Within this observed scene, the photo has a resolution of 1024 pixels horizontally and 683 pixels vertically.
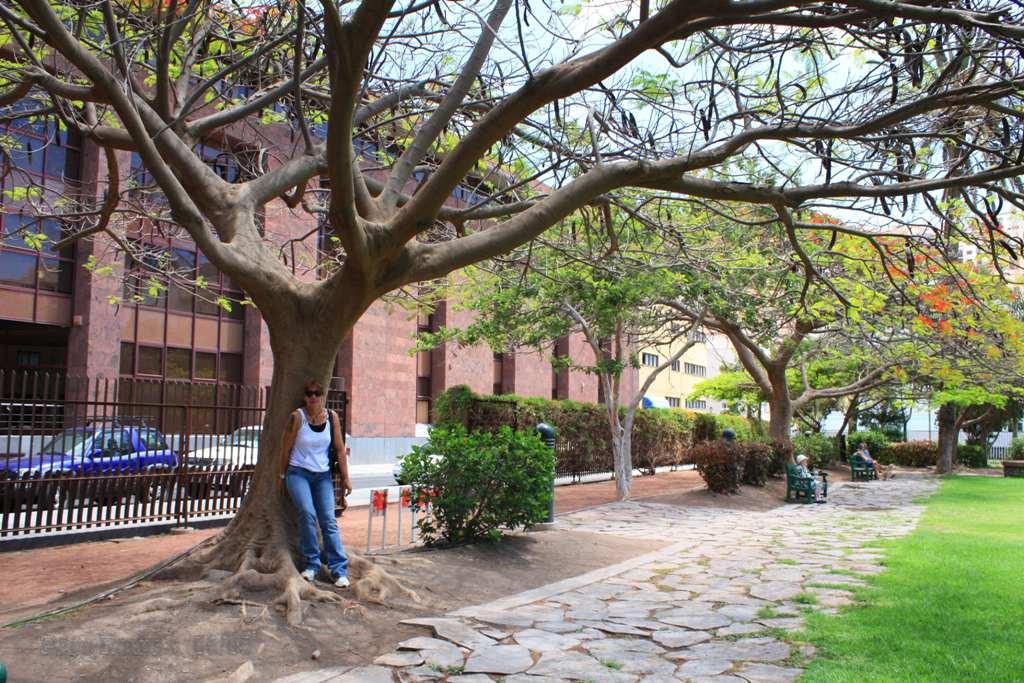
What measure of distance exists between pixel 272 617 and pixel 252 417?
853 cm

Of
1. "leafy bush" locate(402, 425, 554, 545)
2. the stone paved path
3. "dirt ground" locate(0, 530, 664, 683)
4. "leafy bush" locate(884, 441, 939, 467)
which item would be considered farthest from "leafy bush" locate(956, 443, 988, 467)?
"dirt ground" locate(0, 530, 664, 683)

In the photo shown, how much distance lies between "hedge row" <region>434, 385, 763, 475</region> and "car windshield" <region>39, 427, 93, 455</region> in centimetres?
778

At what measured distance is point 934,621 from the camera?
647 cm

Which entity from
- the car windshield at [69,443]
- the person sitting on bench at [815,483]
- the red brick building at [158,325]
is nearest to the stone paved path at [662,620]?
the person sitting on bench at [815,483]

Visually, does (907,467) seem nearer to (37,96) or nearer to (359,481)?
(359,481)

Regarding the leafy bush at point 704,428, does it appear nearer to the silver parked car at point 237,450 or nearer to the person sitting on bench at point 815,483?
the person sitting on bench at point 815,483

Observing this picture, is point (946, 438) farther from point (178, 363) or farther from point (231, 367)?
point (178, 363)

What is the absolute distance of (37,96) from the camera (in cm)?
1069

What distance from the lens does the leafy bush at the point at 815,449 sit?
2894cm

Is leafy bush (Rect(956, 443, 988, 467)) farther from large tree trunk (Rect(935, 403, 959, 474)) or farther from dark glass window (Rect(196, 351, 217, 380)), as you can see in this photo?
dark glass window (Rect(196, 351, 217, 380))

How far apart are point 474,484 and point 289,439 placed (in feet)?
8.94

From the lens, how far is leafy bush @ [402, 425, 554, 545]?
30.5 ft

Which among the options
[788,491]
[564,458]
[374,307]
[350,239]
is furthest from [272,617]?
[374,307]

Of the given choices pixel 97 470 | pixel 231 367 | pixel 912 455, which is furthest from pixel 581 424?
pixel 912 455
